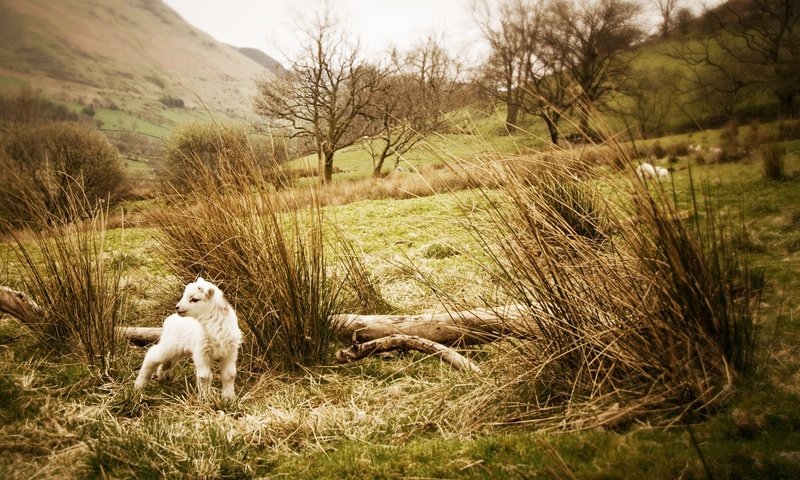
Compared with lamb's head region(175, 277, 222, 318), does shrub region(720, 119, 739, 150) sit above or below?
above

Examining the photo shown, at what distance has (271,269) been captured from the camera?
2.73 meters

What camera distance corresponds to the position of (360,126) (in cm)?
1817

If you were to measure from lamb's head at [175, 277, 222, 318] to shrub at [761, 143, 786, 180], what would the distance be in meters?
8.05

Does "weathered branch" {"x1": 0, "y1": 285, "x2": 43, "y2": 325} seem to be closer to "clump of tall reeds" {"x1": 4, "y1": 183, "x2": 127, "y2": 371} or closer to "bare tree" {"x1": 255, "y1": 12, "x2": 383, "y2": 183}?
"clump of tall reeds" {"x1": 4, "y1": 183, "x2": 127, "y2": 371}

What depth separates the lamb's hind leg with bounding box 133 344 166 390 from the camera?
8.63ft

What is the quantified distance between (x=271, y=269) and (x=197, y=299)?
1.58ft

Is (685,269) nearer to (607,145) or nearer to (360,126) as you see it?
(607,145)

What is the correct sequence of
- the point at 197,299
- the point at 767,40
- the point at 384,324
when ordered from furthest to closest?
the point at 767,40 < the point at 384,324 < the point at 197,299

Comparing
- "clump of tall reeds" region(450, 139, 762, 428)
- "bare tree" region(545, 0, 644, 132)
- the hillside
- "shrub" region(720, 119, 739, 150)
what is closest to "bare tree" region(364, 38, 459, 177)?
"bare tree" region(545, 0, 644, 132)

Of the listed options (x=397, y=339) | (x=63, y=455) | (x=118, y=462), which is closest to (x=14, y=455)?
(x=63, y=455)

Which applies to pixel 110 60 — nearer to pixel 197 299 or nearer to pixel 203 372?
pixel 197 299

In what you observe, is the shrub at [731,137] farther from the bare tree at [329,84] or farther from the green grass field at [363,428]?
the bare tree at [329,84]

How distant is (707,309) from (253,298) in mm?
2612

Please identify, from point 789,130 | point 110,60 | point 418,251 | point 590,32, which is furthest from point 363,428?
point 110,60
